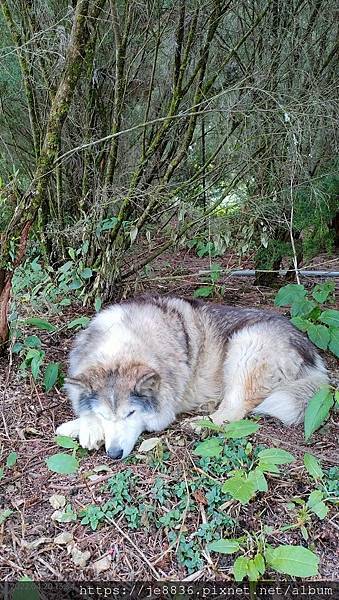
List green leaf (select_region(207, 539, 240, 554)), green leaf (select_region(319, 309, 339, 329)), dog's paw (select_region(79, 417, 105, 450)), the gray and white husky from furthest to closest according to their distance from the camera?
1. green leaf (select_region(319, 309, 339, 329))
2. the gray and white husky
3. dog's paw (select_region(79, 417, 105, 450))
4. green leaf (select_region(207, 539, 240, 554))

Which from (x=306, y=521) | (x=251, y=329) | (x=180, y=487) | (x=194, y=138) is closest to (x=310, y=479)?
(x=306, y=521)

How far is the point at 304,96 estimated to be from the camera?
4820 mm

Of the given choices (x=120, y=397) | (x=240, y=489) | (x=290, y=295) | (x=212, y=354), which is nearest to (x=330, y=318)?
(x=290, y=295)

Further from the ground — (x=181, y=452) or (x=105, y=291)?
(x=105, y=291)

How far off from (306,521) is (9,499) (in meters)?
1.42

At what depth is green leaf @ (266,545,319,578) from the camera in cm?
203

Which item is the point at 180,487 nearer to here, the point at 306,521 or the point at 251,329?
the point at 306,521

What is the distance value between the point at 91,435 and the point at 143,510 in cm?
65

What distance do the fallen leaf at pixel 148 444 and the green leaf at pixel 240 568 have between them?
35.7 inches

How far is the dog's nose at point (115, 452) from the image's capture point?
9.57 ft

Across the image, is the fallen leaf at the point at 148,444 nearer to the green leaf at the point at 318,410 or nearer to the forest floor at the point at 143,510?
the forest floor at the point at 143,510

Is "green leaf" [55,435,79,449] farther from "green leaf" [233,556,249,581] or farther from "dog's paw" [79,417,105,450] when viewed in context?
"green leaf" [233,556,249,581]

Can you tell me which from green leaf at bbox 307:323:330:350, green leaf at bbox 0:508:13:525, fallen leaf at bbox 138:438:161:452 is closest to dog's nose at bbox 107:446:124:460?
fallen leaf at bbox 138:438:161:452

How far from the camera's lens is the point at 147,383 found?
3.18 metres
